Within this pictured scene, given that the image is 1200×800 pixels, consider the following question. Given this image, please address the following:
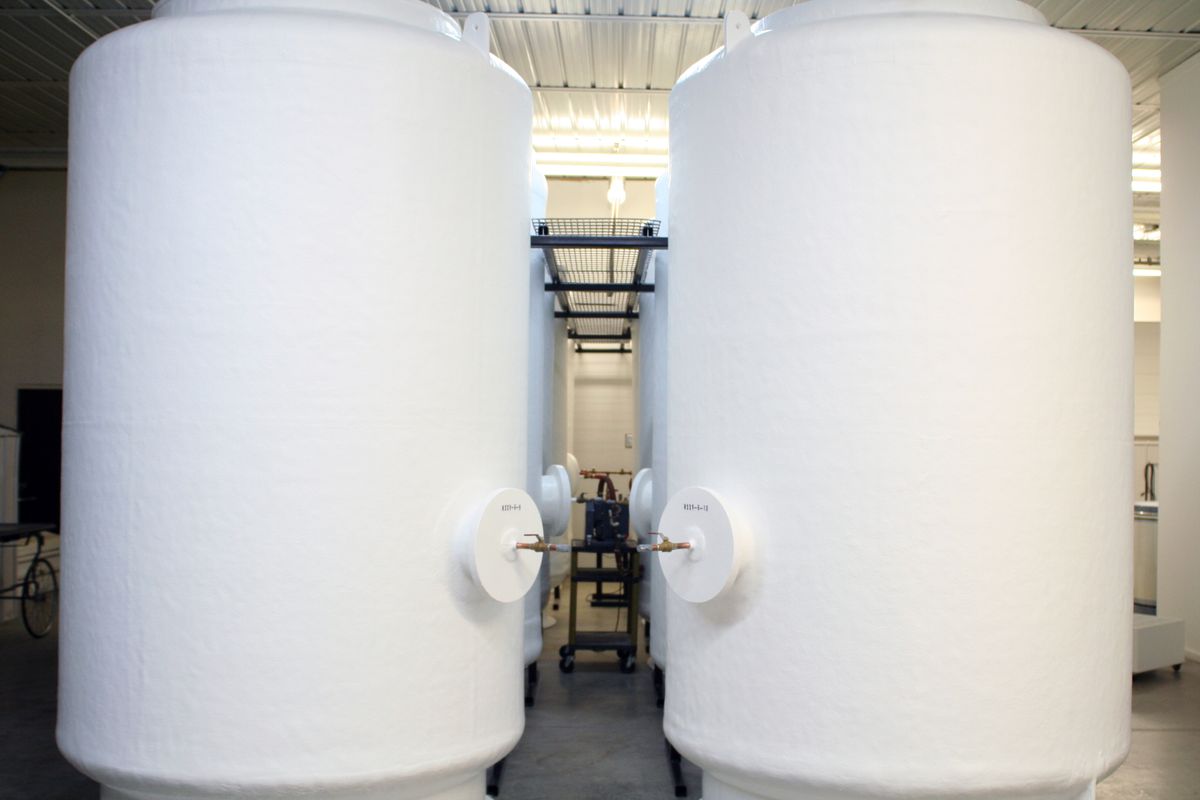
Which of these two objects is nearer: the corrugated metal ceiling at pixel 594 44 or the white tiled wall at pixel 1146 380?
the corrugated metal ceiling at pixel 594 44

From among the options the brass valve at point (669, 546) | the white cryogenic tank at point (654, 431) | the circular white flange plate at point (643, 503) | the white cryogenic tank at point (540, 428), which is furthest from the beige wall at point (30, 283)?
the brass valve at point (669, 546)

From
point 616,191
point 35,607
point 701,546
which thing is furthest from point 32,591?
point 701,546

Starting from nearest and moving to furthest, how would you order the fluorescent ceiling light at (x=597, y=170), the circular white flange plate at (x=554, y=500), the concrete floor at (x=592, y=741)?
1. the concrete floor at (x=592, y=741)
2. the circular white flange plate at (x=554, y=500)
3. the fluorescent ceiling light at (x=597, y=170)

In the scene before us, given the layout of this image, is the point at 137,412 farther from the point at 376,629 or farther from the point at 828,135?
the point at 828,135

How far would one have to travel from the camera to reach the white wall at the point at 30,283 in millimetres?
9570

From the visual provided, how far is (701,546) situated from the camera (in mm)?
3367

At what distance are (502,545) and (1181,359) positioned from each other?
5355 millimetres

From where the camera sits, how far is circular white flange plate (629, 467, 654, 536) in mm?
5707

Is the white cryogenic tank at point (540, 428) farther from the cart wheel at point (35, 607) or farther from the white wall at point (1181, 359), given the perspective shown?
the white wall at point (1181, 359)

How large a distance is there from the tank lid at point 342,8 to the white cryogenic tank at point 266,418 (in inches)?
0.8

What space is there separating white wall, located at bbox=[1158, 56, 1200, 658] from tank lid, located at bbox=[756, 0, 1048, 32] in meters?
3.90

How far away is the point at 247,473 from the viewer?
124 inches

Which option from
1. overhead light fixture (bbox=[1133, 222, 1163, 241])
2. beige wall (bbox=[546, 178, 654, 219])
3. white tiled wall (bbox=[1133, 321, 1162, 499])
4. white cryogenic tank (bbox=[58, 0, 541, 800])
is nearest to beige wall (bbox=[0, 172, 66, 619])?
beige wall (bbox=[546, 178, 654, 219])

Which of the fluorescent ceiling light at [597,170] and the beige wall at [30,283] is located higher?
the fluorescent ceiling light at [597,170]
